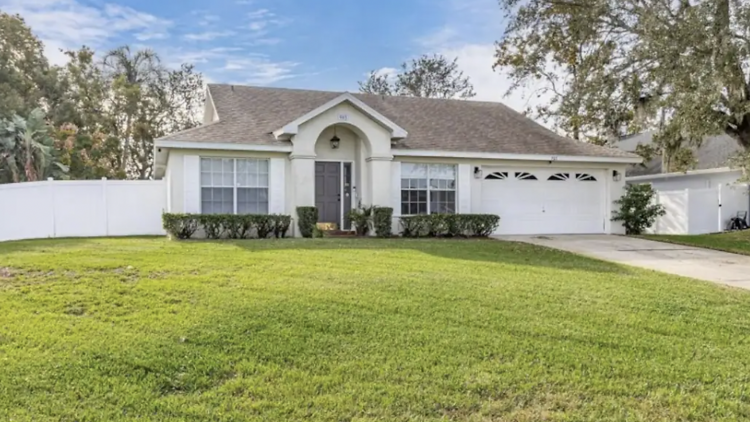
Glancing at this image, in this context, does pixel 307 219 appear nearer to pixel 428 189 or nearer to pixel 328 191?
pixel 328 191

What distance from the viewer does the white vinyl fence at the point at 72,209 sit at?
15422 mm

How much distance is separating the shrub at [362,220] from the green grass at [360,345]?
654 cm

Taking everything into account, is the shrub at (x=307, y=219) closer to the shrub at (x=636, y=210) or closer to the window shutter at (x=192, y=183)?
the window shutter at (x=192, y=183)

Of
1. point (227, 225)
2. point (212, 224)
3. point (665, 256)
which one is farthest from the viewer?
point (227, 225)

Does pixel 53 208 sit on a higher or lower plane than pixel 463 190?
lower

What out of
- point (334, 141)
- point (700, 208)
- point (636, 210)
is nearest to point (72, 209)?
point (334, 141)

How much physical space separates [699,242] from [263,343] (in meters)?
13.6

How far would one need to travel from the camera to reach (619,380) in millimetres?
4227

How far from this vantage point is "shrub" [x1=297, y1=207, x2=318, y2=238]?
1423 centimetres

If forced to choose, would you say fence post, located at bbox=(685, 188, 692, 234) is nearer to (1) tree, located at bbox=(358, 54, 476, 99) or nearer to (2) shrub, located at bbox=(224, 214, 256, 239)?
(2) shrub, located at bbox=(224, 214, 256, 239)

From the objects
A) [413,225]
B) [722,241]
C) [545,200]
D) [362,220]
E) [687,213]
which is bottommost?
[722,241]

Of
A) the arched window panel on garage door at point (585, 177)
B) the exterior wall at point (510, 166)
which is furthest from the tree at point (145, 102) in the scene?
the arched window panel on garage door at point (585, 177)

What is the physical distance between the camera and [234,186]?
14562mm

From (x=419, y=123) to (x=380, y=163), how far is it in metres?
3.36
